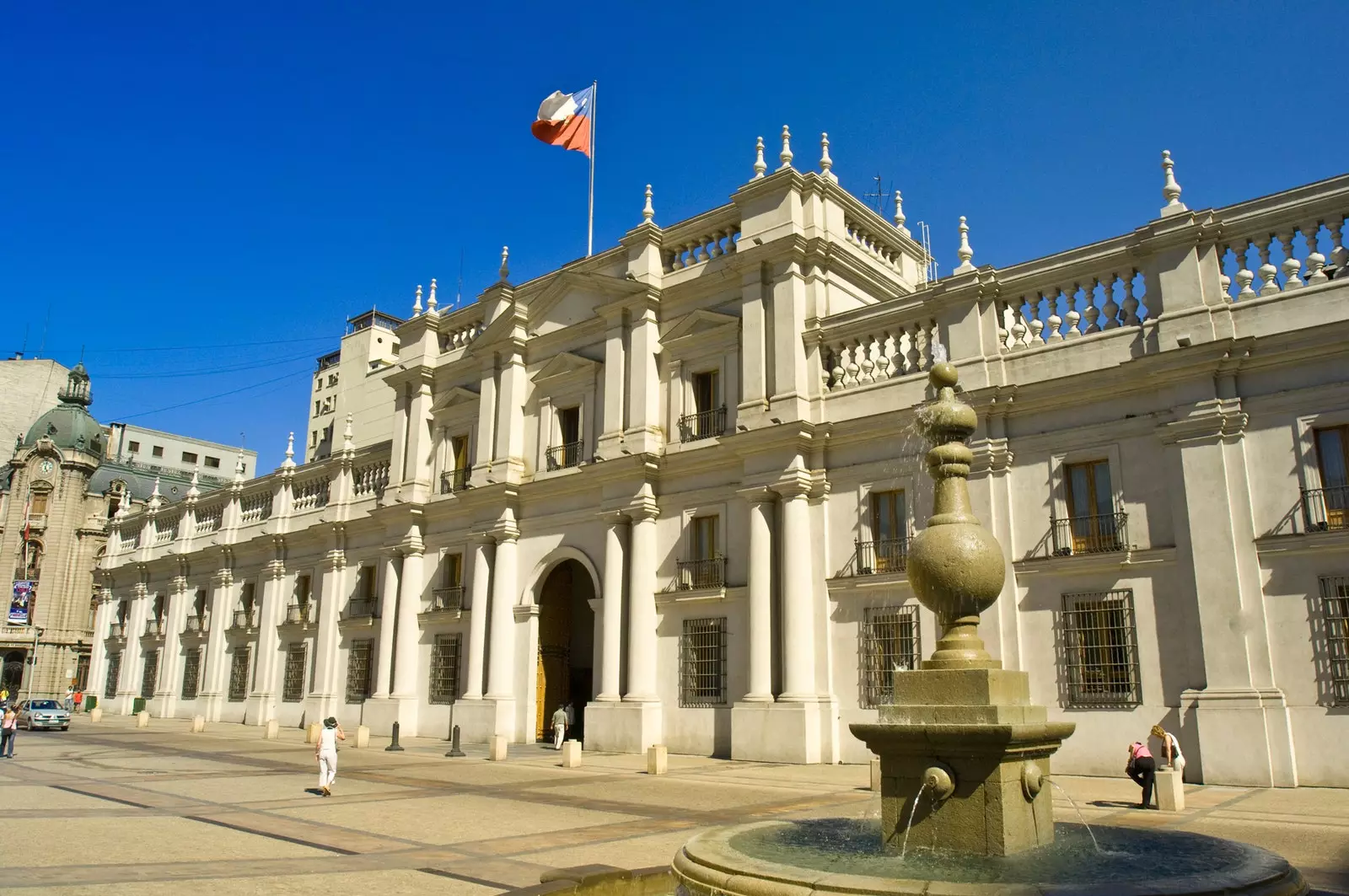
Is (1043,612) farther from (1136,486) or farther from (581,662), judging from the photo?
(581,662)

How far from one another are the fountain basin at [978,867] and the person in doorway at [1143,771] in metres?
6.71

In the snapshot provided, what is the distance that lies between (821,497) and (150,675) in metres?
39.4

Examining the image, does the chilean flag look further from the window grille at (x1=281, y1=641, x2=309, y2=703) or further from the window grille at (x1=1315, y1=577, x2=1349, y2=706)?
the window grille at (x1=1315, y1=577, x2=1349, y2=706)

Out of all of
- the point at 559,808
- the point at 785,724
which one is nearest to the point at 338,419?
the point at 785,724

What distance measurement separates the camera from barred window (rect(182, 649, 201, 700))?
44.6 meters

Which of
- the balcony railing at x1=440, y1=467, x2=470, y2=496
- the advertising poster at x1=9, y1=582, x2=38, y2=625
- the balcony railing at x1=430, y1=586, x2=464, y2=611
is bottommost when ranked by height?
the balcony railing at x1=430, y1=586, x2=464, y2=611

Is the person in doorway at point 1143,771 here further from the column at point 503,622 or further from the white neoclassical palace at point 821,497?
the column at point 503,622

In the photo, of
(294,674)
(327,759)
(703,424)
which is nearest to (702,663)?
(703,424)

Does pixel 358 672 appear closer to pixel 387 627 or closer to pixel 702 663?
pixel 387 627

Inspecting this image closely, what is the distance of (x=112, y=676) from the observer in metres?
50.9

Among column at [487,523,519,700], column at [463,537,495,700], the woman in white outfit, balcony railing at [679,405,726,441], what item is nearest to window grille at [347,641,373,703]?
column at [463,537,495,700]

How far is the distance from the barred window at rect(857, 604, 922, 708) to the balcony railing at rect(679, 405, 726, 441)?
661 cm

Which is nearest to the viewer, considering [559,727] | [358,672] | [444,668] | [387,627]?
[559,727]

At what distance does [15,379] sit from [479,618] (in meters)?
58.6
